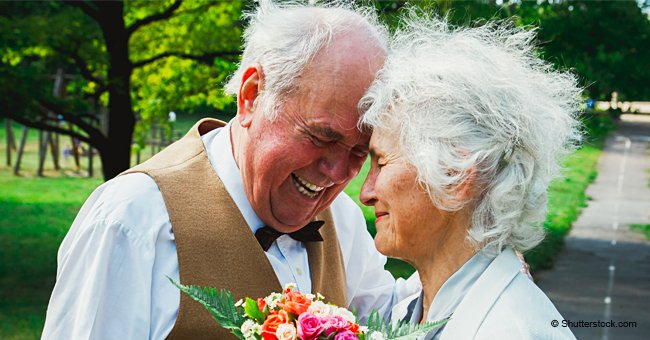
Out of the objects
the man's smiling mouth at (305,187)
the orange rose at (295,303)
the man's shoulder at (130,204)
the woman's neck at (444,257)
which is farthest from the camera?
the man's smiling mouth at (305,187)

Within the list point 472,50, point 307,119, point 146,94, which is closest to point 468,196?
point 472,50

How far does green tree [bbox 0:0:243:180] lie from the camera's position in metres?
9.12

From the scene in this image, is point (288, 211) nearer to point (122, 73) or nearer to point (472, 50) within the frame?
point (472, 50)

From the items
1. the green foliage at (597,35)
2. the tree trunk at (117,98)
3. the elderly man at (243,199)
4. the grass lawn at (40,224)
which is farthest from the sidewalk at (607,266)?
the elderly man at (243,199)

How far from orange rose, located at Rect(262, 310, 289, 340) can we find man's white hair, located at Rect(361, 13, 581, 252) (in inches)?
22.6

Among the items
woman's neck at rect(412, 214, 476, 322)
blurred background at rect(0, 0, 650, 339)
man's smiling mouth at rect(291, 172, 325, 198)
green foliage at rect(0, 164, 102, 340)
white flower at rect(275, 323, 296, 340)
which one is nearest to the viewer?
white flower at rect(275, 323, 296, 340)

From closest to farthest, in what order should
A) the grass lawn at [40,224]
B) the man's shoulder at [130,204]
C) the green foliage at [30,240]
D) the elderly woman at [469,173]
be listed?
the elderly woman at [469,173], the man's shoulder at [130,204], the green foliage at [30,240], the grass lawn at [40,224]

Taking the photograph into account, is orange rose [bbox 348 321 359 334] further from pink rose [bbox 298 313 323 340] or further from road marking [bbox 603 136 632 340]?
road marking [bbox 603 136 632 340]

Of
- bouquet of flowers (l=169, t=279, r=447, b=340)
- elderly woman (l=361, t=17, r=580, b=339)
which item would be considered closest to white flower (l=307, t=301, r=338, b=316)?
bouquet of flowers (l=169, t=279, r=447, b=340)

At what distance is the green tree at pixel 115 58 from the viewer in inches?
359

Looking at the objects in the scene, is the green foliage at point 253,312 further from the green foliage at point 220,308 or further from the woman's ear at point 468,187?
the woman's ear at point 468,187

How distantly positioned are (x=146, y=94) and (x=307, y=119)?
8.99m

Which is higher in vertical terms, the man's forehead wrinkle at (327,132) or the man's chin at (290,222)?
the man's forehead wrinkle at (327,132)

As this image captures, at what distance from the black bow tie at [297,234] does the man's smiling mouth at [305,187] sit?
0.52 feet
